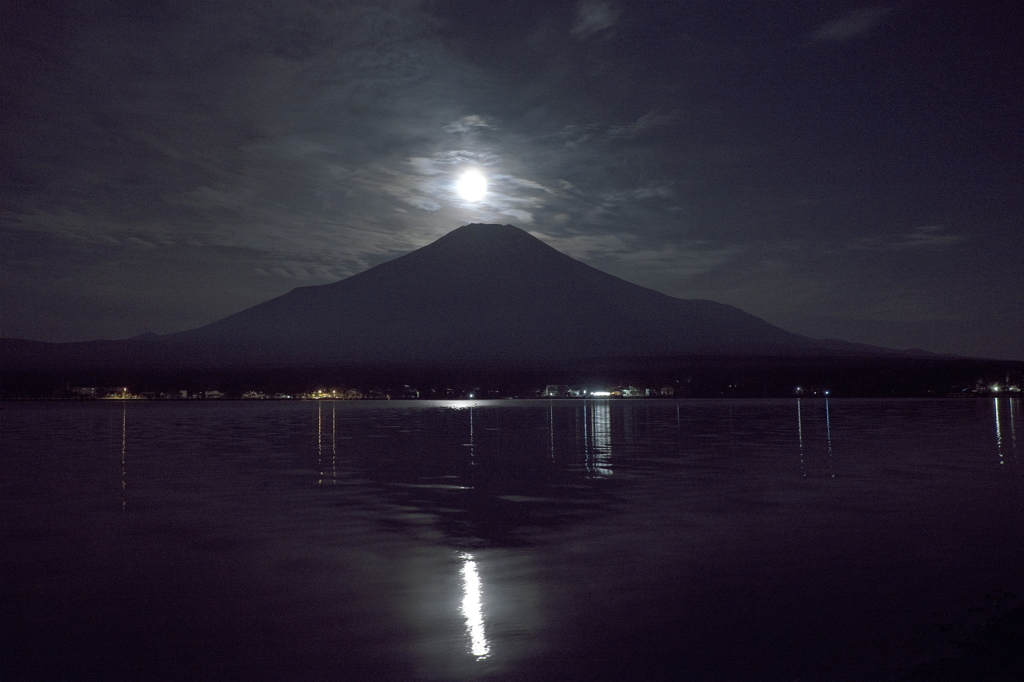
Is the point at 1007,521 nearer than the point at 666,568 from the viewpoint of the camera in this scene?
No

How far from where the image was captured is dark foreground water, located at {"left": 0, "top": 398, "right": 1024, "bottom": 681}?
8016mm

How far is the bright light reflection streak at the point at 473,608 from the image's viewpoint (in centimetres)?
830

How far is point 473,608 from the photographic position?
965 cm

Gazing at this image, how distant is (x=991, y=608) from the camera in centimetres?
938

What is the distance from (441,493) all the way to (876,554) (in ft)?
35.9

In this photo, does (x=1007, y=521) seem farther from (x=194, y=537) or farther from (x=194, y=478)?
(x=194, y=478)

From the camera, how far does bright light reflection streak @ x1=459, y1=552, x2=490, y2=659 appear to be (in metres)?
8.30

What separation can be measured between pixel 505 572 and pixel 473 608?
1.84 metres

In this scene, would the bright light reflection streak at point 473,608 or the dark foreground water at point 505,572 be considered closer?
the dark foreground water at point 505,572

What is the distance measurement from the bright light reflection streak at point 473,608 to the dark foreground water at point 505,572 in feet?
0.13

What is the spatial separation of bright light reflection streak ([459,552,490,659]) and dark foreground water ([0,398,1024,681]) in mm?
39

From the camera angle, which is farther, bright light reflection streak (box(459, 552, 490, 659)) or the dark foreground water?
bright light reflection streak (box(459, 552, 490, 659))

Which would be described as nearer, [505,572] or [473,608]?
[473,608]

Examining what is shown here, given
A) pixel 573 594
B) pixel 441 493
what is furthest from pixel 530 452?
pixel 573 594
